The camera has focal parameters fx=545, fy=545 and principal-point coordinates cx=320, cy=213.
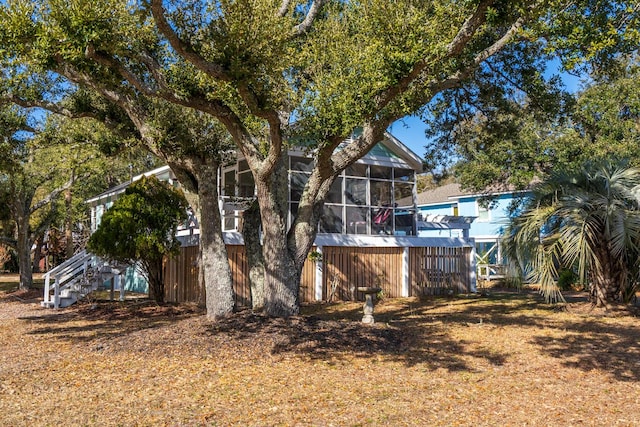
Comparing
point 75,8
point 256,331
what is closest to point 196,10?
point 75,8

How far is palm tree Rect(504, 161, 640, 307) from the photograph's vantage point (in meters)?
11.5

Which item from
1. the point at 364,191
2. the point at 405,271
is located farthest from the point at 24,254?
the point at 405,271

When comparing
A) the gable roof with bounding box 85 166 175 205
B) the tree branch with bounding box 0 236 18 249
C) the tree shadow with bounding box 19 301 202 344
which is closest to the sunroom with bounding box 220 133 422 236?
the gable roof with bounding box 85 166 175 205

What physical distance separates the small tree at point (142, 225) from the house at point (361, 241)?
4.83ft

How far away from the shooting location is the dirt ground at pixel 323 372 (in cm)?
559

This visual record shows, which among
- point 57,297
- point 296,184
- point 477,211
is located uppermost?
point 296,184

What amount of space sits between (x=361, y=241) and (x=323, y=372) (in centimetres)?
1009

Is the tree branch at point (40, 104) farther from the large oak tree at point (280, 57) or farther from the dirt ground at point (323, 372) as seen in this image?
the dirt ground at point (323, 372)

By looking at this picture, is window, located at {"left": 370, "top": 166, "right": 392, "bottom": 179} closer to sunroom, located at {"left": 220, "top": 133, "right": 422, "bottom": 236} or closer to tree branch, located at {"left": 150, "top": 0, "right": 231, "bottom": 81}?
sunroom, located at {"left": 220, "top": 133, "right": 422, "bottom": 236}

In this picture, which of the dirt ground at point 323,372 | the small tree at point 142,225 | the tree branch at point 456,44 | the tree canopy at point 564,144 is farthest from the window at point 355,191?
the tree branch at point 456,44

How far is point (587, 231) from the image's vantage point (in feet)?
38.0

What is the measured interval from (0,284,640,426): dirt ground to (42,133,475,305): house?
13.1 feet

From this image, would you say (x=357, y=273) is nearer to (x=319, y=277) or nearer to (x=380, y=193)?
(x=319, y=277)

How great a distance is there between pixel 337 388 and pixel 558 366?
11.3 ft
